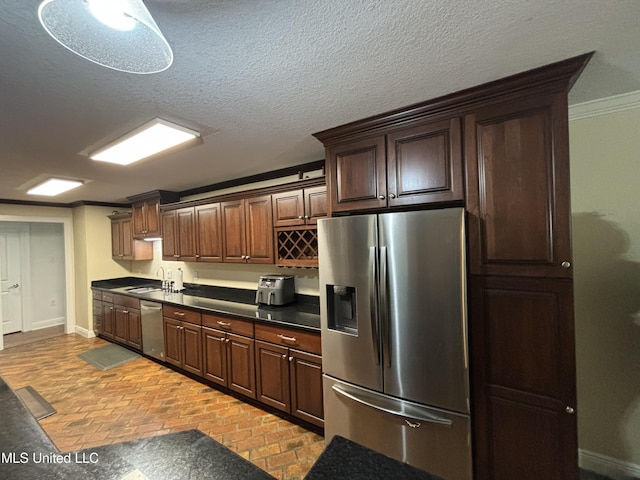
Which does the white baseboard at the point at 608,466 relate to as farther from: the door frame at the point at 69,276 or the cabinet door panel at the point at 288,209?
the door frame at the point at 69,276

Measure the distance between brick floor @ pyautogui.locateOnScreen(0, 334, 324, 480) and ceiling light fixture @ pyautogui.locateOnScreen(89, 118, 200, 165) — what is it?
2326 mm

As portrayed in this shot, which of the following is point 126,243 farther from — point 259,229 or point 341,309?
point 341,309

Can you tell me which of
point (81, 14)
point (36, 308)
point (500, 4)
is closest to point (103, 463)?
point (81, 14)

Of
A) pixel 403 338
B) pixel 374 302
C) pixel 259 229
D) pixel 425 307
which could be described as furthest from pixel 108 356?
pixel 425 307

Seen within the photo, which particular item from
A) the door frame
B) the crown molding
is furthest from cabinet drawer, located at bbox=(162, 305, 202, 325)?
the crown molding

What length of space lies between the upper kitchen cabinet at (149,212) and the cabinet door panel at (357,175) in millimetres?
3111

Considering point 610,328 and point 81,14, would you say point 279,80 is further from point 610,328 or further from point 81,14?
point 610,328

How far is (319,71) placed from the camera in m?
1.35

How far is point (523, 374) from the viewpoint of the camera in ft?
4.85

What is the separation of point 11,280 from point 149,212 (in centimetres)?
360

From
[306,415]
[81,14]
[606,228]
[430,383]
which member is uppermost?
[81,14]

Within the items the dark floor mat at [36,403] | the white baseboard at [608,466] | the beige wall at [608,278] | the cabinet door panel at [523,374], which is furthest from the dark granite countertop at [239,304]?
the white baseboard at [608,466]

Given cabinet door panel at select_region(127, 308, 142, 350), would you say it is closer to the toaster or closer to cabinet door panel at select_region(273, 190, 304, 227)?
the toaster

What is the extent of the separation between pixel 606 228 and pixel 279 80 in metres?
2.20
